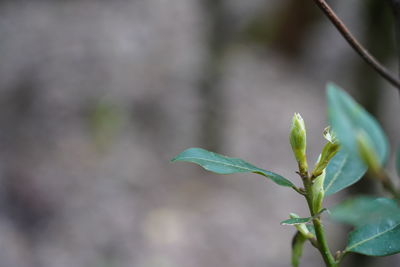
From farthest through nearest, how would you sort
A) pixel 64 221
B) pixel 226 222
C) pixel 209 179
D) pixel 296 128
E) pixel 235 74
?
1. pixel 235 74
2. pixel 209 179
3. pixel 226 222
4. pixel 64 221
5. pixel 296 128

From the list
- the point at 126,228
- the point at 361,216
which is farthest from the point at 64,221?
the point at 361,216

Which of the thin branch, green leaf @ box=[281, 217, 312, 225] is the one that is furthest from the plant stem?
the thin branch

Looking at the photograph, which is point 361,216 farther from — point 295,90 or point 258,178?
point 295,90

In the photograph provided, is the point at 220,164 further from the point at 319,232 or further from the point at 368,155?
the point at 368,155

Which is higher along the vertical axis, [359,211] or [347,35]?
[347,35]

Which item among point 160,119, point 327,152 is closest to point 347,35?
point 327,152

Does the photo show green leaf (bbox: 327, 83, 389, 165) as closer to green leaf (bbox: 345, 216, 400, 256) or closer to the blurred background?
green leaf (bbox: 345, 216, 400, 256)
